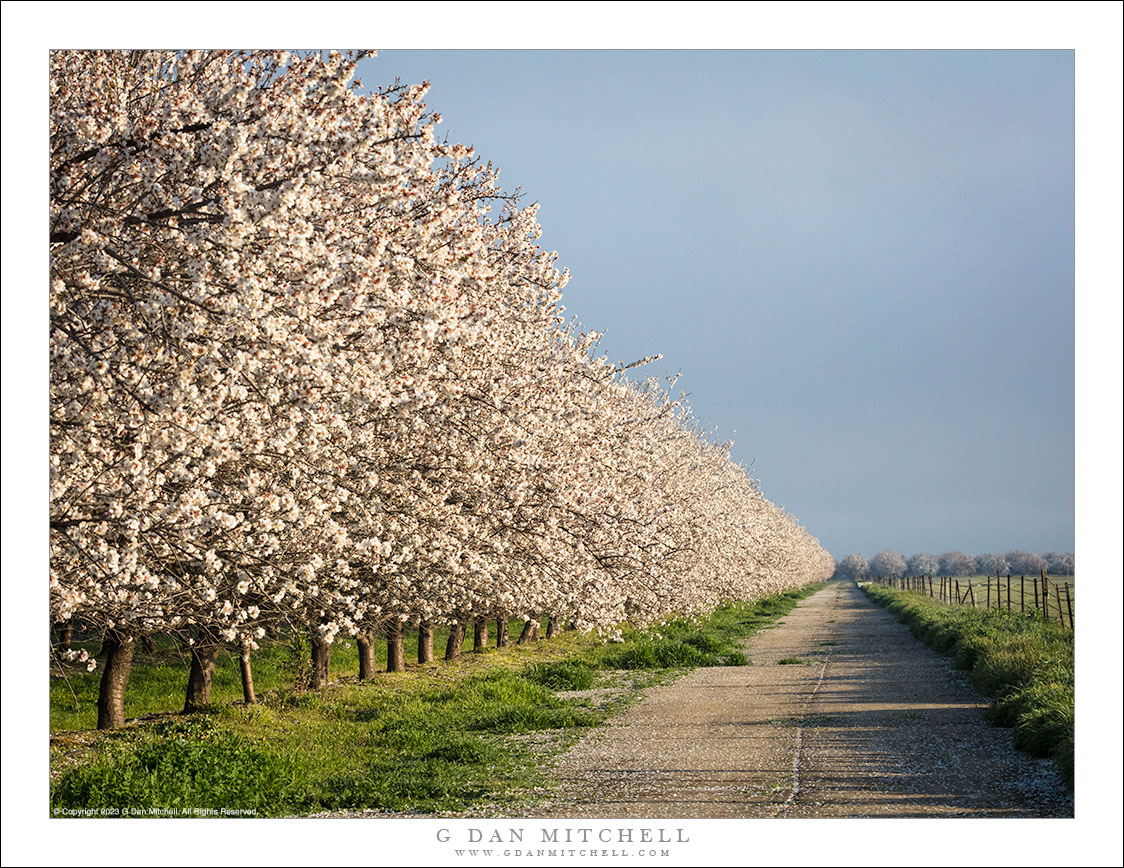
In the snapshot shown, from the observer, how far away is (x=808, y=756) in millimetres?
12688

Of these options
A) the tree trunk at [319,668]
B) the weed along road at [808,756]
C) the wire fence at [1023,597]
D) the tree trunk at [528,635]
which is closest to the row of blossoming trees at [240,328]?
the weed along road at [808,756]

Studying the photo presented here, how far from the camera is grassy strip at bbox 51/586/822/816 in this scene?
382 inches

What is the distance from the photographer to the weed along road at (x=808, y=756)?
9.88 meters

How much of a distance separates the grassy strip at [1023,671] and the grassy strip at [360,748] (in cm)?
606

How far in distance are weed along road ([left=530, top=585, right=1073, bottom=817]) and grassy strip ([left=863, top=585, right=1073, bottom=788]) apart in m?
0.32

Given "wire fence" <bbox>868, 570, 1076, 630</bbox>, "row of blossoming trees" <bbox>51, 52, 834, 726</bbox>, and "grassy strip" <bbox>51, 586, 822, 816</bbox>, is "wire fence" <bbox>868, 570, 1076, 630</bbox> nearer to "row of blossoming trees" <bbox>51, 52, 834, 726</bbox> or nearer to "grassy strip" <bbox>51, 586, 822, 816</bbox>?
"row of blossoming trees" <bbox>51, 52, 834, 726</bbox>

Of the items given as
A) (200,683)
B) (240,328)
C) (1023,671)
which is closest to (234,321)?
(240,328)

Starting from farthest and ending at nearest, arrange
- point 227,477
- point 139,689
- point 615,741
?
point 139,689 < point 615,741 < point 227,477

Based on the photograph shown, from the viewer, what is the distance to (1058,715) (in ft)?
41.0

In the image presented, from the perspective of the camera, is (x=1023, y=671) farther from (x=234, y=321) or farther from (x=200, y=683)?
(x=234, y=321)

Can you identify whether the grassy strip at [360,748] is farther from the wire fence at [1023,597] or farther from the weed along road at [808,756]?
the wire fence at [1023,597]

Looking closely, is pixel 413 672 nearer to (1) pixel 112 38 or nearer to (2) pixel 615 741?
(2) pixel 615 741

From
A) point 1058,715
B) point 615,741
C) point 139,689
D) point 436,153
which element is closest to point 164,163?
point 436,153

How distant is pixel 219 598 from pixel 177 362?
557 centimetres
